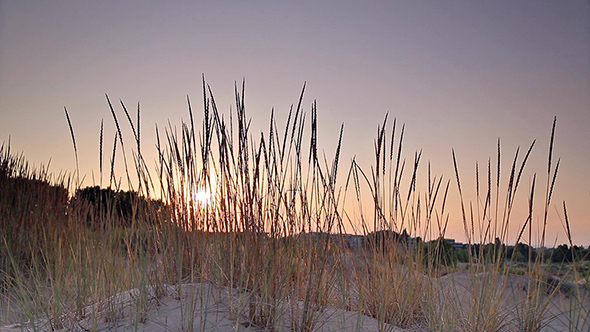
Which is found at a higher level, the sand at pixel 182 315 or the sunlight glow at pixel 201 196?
the sunlight glow at pixel 201 196

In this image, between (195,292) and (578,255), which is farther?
(578,255)

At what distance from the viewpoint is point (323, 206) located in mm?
2348

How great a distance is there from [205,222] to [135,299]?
49 centimetres

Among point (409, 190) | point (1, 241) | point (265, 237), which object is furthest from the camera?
point (1, 241)

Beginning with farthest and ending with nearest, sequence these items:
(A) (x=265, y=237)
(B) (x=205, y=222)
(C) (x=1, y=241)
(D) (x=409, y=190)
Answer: (C) (x=1, y=241) < (D) (x=409, y=190) < (B) (x=205, y=222) < (A) (x=265, y=237)

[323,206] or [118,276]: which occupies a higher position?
[323,206]

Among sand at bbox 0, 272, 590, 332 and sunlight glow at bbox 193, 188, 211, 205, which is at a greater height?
sunlight glow at bbox 193, 188, 211, 205

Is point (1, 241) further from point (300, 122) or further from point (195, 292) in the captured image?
point (300, 122)

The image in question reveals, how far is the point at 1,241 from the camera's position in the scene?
15.7ft

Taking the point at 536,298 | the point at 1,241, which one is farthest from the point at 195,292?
the point at 1,241

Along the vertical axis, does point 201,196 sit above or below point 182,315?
above

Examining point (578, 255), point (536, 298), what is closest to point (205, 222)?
point (536, 298)

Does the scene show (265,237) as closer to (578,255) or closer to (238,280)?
(238,280)

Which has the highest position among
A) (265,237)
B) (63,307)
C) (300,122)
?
(300,122)
